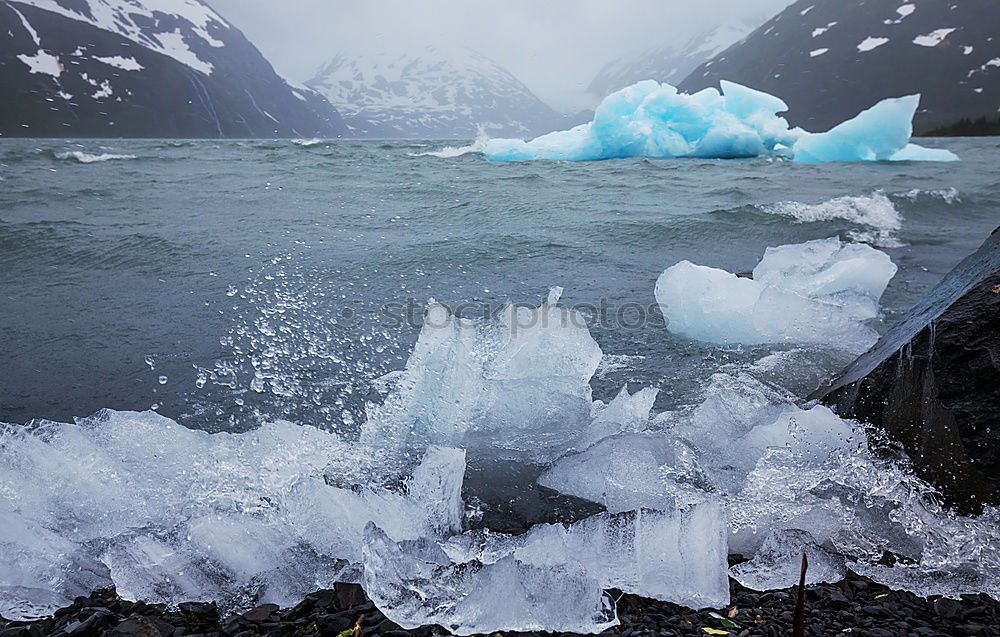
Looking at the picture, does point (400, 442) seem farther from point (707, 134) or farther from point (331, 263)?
point (707, 134)

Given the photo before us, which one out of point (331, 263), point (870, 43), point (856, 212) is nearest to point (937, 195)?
point (856, 212)

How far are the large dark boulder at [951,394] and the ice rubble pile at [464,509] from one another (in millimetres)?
123

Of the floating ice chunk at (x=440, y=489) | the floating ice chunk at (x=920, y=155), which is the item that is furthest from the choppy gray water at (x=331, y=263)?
the floating ice chunk at (x=920, y=155)

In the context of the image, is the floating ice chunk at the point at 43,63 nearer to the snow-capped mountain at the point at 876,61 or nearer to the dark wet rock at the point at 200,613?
the dark wet rock at the point at 200,613

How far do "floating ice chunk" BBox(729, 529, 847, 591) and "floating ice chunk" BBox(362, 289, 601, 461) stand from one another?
3.09 feet

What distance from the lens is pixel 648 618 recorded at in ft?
5.35

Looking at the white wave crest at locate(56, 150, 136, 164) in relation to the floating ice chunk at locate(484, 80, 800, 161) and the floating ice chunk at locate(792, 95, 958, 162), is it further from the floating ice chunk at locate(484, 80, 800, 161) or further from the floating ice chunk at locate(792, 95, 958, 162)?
the floating ice chunk at locate(792, 95, 958, 162)

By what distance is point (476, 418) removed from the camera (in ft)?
9.27

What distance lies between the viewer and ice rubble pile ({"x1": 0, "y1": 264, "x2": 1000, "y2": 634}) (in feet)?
5.69

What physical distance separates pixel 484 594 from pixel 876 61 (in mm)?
101149

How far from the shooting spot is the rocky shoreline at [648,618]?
5.07 feet

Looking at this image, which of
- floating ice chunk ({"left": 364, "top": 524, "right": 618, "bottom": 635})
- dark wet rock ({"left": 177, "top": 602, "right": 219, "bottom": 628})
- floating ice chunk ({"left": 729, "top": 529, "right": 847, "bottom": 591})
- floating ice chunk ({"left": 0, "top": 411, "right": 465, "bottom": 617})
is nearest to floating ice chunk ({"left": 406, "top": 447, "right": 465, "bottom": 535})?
floating ice chunk ({"left": 0, "top": 411, "right": 465, "bottom": 617})

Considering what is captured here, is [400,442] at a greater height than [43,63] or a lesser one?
lesser

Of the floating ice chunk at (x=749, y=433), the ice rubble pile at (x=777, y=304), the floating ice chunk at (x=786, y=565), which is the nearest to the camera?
the floating ice chunk at (x=786, y=565)
